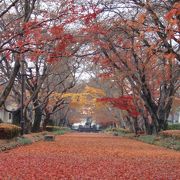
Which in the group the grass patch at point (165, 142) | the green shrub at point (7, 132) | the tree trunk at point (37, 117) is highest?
the tree trunk at point (37, 117)

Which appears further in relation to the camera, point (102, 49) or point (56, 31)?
point (102, 49)

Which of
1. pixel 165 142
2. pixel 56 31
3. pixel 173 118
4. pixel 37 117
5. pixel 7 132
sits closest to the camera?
pixel 56 31

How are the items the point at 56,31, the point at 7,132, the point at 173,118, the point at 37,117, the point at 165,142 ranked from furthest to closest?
the point at 173,118, the point at 37,117, the point at 165,142, the point at 7,132, the point at 56,31

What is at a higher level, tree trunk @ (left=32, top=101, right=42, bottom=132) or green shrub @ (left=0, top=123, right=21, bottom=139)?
tree trunk @ (left=32, top=101, right=42, bottom=132)

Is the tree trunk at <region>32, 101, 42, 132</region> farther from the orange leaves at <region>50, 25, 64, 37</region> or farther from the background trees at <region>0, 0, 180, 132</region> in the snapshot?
the orange leaves at <region>50, 25, 64, 37</region>

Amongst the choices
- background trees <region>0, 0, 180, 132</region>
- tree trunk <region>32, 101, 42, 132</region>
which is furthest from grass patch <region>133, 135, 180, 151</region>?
tree trunk <region>32, 101, 42, 132</region>

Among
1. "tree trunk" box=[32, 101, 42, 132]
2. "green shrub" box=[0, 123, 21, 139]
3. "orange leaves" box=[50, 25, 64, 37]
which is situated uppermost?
"orange leaves" box=[50, 25, 64, 37]

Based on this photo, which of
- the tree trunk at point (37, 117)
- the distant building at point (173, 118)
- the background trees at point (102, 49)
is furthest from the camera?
the distant building at point (173, 118)

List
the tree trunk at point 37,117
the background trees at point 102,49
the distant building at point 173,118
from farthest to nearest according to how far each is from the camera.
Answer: the distant building at point 173,118 → the tree trunk at point 37,117 → the background trees at point 102,49

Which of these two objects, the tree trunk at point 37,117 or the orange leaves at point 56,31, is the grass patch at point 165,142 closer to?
the orange leaves at point 56,31

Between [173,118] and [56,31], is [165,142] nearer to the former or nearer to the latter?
[56,31]

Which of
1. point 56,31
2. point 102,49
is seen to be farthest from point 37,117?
point 56,31

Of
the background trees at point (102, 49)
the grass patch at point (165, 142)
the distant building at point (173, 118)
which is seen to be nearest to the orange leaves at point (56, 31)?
the background trees at point (102, 49)

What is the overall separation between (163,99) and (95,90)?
19.4m
